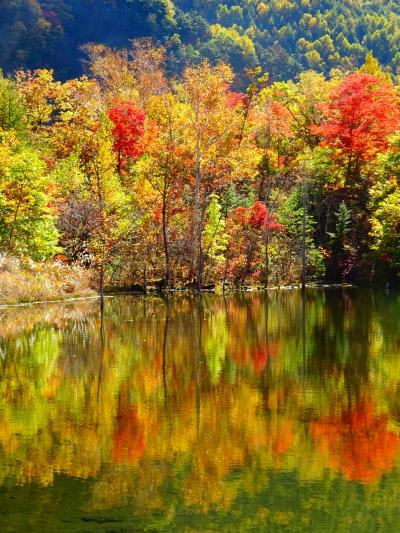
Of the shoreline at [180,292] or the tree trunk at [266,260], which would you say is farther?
the tree trunk at [266,260]

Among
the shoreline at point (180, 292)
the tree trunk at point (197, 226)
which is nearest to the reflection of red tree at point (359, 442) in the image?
the shoreline at point (180, 292)

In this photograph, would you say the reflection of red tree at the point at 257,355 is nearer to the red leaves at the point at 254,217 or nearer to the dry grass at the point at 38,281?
the dry grass at the point at 38,281

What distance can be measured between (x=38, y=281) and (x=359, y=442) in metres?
24.2

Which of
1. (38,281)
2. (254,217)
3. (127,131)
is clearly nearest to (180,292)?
(254,217)

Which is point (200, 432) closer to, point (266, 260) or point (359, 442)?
point (359, 442)

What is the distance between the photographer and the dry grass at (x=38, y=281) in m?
30.3

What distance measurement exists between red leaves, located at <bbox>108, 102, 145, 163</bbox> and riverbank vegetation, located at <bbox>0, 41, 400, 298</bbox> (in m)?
0.08

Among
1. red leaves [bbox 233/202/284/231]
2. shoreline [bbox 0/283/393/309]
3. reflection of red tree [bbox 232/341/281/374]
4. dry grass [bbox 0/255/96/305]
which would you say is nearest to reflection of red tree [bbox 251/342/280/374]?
reflection of red tree [bbox 232/341/281/374]

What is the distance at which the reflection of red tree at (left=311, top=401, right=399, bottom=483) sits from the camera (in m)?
8.16

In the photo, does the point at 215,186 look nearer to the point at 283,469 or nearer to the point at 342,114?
the point at 342,114

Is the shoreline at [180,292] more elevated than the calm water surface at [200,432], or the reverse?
the shoreline at [180,292]

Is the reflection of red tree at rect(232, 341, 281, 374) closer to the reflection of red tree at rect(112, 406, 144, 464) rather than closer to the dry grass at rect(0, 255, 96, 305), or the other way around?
the reflection of red tree at rect(112, 406, 144, 464)

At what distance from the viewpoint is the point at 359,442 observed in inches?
360

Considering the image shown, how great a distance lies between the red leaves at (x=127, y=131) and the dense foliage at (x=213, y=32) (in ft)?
190
